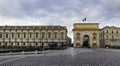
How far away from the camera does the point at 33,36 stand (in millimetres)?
87250

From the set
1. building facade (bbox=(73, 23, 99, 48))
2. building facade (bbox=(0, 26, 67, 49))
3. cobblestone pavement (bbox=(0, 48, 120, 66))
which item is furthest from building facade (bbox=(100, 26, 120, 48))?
cobblestone pavement (bbox=(0, 48, 120, 66))

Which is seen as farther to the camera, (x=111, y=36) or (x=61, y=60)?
(x=111, y=36)

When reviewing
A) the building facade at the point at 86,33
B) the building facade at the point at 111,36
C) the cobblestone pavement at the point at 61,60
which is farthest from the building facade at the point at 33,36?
the cobblestone pavement at the point at 61,60

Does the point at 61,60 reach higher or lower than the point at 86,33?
lower

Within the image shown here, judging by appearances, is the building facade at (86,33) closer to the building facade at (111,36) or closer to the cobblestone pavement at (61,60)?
the building facade at (111,36)

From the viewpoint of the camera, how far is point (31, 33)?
286 feet

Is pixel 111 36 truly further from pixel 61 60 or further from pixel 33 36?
pixel 61 60

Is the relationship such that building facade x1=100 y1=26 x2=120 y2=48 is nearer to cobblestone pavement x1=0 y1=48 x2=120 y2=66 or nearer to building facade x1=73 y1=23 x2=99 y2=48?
building facade x1=73 y1=23 x2=99 y2=48

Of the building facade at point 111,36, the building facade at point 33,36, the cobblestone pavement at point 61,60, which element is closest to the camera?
the cobblestone pavement at point 61,60

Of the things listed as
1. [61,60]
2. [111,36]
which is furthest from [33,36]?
[61,60]

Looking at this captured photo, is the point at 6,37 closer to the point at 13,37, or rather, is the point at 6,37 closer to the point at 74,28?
the point at 13,37

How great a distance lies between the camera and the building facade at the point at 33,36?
283 feet

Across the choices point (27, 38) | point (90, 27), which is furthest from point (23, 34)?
point (90, 27)

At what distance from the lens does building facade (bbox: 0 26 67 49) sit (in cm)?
8619
